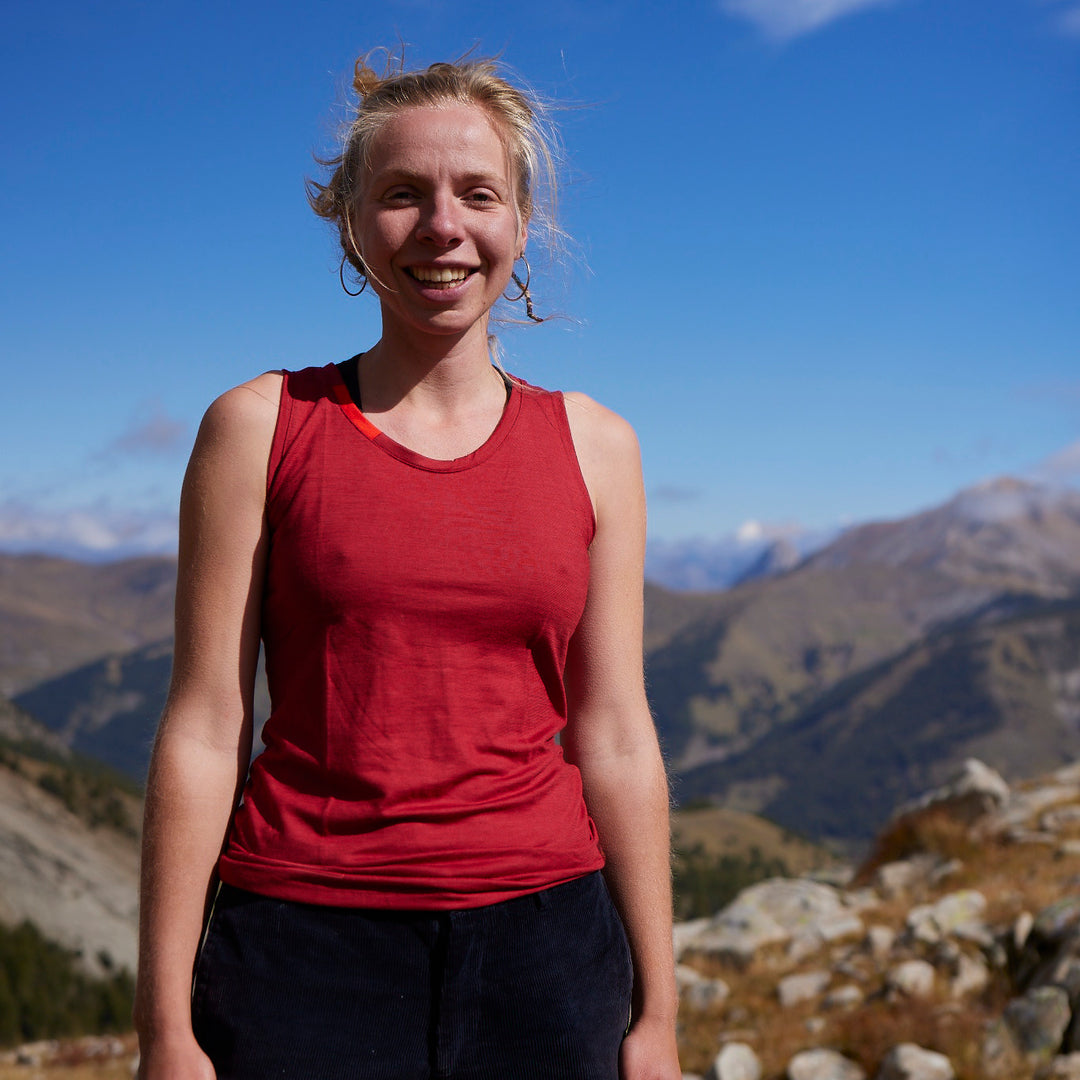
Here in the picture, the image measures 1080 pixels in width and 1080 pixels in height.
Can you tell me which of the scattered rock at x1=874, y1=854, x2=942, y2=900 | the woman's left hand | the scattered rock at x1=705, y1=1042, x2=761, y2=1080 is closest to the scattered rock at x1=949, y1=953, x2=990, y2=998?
the scattered rock at x1=705, y1=1042, x2=761, y2=1080

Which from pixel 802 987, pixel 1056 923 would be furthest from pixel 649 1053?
pixel 802 987

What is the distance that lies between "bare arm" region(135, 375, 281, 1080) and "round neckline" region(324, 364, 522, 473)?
16 cm

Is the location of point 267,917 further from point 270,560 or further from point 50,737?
point 50,737

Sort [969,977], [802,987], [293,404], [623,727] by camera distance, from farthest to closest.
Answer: [802,987], [969,977], [623,727], [293,404]

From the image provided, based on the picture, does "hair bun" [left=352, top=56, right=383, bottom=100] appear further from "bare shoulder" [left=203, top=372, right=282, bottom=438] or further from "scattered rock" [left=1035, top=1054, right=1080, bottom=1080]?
"scattered rock" [left=1035, top=1054, right=1080, bottom=1080]

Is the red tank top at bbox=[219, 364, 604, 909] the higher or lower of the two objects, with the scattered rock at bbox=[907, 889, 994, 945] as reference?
higher

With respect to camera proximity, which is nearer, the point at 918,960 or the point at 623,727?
the point at 623,727

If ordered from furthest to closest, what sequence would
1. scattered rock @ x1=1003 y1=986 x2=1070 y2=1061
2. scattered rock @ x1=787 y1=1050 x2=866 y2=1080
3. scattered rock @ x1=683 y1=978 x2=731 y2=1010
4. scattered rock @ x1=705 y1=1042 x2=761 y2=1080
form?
scattered rock @ x1=683 y1=978 x2=731 y2=1010
scattered rock @ x1=705 y1=1042 x2=761 y2=1080
scattered rock @ x1=787 y1=1050 x2=866 y2=1080
scattered rock @ x1=1003 y1=986 x2=1070 y2=1061

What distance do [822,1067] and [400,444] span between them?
750 centimetres

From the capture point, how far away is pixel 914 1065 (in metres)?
7.46

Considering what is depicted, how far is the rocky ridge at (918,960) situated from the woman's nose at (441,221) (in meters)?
6.87

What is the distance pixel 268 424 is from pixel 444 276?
54 cm

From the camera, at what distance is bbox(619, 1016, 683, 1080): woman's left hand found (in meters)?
2.52

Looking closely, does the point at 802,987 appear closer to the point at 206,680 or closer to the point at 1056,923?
the point at 1056,923
